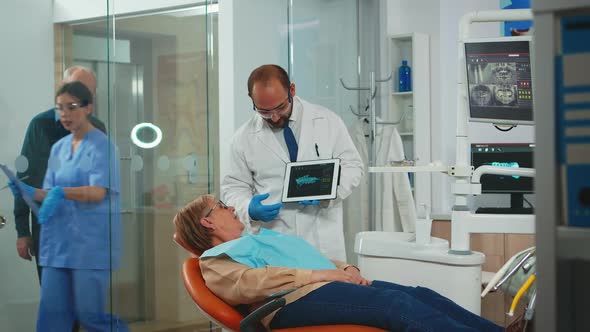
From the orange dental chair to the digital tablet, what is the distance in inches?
34.9

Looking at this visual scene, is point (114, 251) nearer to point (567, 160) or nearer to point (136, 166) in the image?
point (136, 166)

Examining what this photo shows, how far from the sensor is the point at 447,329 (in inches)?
78.4

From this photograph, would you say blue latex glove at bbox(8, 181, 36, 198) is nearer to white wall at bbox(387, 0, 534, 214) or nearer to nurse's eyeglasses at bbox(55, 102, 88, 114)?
nurse's eyeglasses at bbox(55, 102, 88, 114)

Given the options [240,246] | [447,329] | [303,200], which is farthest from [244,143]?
[447,329]

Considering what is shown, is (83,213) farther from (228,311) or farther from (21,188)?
(228,311)

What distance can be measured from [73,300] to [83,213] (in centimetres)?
39

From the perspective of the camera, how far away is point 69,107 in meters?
3.24

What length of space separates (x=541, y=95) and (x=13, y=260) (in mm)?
2829

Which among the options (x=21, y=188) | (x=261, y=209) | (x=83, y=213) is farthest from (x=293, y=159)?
(x=21, y=188)

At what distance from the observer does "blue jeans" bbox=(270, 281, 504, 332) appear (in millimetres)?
Result: 2012

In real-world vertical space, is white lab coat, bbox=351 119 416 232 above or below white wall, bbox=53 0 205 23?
below

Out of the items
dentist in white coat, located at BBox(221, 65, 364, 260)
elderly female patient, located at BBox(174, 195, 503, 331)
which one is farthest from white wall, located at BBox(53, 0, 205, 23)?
elderly female patient, located at BBox(174, 195, 503, 331)

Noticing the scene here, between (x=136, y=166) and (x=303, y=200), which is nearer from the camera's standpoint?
(x=303, y=200)

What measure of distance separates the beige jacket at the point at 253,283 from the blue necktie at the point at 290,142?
1.12 metres
